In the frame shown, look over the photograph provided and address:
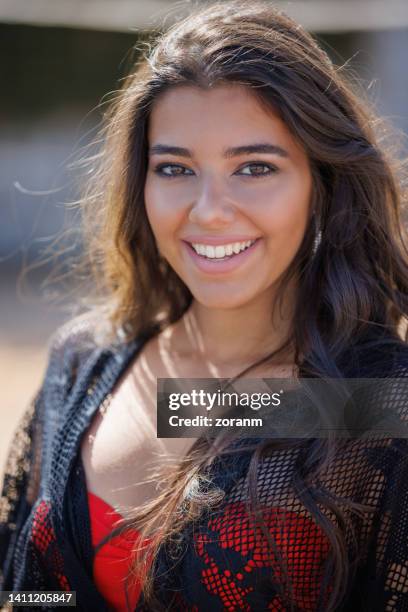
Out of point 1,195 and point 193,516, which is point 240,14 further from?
point 1,195

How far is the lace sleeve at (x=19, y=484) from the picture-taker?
5.99ft

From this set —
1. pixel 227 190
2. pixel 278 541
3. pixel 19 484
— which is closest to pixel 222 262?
pixel 227 190

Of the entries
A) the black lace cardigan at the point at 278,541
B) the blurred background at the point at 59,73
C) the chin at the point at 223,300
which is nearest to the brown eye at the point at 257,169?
the chin at the point at 223,300

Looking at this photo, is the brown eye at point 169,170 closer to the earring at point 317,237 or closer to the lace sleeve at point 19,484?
the earring at point 317,237

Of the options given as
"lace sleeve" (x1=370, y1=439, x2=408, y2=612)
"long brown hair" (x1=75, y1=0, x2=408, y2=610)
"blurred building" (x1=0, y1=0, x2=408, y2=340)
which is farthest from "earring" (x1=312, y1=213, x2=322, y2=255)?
"blurred building" (x1=0, y1=0, x2=408, y2=340)

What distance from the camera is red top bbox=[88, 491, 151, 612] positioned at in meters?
1.43

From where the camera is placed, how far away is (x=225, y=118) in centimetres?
147

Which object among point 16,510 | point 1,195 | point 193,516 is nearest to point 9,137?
point 1,195

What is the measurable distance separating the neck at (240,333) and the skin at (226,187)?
11cm

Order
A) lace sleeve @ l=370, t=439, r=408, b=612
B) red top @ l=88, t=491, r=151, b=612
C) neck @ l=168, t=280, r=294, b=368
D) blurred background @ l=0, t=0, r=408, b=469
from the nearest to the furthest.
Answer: lace sleeve @ l=370, t=439, r=408, b=612 → red top @ l=88, t=491, r=151, b=612 → neck @ l=168, t=280, r=294, b=368 → blurred background @ l=0, t=0, r=408, b=469

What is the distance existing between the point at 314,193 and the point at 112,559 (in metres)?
0.82

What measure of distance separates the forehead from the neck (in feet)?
1.24

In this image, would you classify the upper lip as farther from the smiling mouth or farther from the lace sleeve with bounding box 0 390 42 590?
the lace sleeve with bounding box 0 390 42 590

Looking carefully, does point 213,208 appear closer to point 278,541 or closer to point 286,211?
point 286,211
